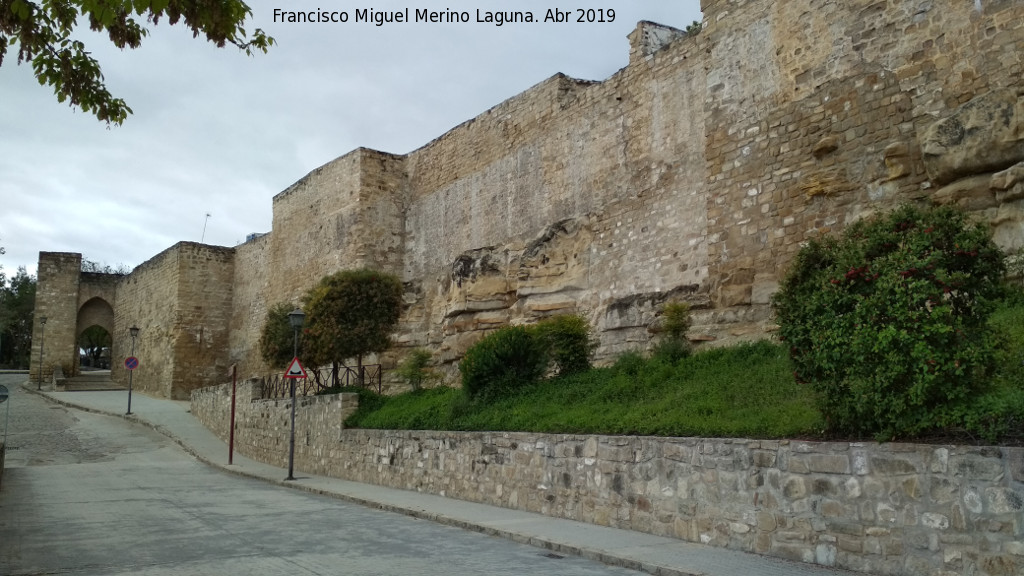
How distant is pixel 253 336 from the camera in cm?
3450

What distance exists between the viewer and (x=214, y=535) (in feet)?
29.7

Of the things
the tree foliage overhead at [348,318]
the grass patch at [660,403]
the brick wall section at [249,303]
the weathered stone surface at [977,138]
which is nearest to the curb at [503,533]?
the grass patch at [660,403]

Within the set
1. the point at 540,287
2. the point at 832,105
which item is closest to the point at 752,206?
the point at 832,105

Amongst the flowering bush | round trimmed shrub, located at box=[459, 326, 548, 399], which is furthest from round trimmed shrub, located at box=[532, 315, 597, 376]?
the flowering bush

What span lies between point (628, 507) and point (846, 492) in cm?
285

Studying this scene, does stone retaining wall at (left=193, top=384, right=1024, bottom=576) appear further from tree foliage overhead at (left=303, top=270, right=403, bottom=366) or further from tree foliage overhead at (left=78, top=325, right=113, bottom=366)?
tree foliage overhead at (left=78, top=325, right=113, bottom=366)

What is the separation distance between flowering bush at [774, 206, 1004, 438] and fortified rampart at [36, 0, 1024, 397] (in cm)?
326

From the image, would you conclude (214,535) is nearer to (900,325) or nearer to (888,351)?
(888,351)

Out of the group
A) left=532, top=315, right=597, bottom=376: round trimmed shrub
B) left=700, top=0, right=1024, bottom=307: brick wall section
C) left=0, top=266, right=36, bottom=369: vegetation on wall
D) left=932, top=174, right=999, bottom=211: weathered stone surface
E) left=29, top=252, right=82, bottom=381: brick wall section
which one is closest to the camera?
left=932, top=174, right=999, bottom=211: weathered stone surface

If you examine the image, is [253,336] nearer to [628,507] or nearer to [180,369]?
[180,369]

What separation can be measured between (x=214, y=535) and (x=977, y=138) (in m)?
9.80

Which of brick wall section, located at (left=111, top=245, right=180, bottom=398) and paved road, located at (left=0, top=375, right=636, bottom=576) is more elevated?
brick wall section, located at (left=111, top=245, right=180, bottom=398)

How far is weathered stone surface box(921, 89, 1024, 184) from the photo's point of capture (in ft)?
31.2

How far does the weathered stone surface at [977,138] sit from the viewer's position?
9.51 meters
